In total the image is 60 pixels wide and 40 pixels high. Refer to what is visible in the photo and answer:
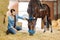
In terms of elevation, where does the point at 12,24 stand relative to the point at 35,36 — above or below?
above

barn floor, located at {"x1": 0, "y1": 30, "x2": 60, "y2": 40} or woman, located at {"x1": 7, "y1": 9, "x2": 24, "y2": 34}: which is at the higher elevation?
woman, located at {"x1": 7, "y1": 9, "x2": 24, "y2": 34}

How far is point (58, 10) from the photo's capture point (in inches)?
66.1

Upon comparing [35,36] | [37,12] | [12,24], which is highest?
[37,12]

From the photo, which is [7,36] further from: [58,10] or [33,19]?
[58,10]

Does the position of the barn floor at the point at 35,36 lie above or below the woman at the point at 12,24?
below

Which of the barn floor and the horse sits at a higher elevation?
the horse

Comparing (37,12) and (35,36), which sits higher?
(37,12)

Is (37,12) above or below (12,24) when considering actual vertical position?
above

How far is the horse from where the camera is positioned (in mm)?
1668

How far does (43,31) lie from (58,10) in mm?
252

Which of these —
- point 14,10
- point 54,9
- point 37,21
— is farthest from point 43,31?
point 14,10

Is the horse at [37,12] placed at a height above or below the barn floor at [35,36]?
above

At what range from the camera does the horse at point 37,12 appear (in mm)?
1668

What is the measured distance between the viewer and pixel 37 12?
5.49 ft
